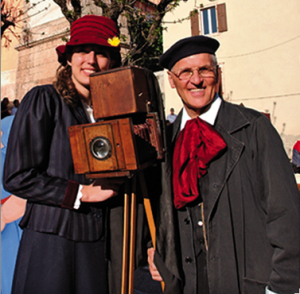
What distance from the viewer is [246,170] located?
150cm

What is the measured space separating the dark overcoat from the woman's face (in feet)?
0.59

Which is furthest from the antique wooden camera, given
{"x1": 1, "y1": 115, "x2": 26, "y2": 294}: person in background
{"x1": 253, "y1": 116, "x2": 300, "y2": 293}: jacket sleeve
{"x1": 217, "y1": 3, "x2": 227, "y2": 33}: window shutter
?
{"x1": 217, "y1": 3, "x2": 227, "y2": 33}: window shutter

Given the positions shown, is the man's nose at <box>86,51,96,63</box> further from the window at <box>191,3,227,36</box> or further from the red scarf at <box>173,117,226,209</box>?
the window at <box>191,3,227,36</box>

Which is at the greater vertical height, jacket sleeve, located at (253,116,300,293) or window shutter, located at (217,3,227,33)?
window shutter, located at (217,3,227,33)

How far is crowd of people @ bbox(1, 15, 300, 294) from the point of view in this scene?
141 centimetres

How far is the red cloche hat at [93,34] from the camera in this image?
70.5 inches

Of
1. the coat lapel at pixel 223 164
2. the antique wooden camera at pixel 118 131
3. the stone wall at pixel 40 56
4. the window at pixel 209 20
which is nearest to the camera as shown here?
the antique wooden camera at pixel 118 131

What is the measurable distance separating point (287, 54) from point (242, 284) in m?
11.7

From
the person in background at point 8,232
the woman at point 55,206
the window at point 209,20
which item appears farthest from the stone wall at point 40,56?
the woman at point 55,206

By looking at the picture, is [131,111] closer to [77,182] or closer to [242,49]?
[77,182]

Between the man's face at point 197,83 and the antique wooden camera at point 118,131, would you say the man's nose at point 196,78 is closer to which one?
the man's face at point 197,83

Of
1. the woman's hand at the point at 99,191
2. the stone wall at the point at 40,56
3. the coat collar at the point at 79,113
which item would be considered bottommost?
the woman's hand at the point at 99,191

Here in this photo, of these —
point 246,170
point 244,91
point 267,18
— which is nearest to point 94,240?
point 246,170

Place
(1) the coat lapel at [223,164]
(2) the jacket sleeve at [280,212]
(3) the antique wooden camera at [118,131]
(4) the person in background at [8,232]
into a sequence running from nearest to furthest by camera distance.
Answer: (2) the jacket sleeve at [280,212]
(3) the antique wooden camera at [118,131]
(1) the coat lapel at [223,164]
(4) the person in background at [8,232]
